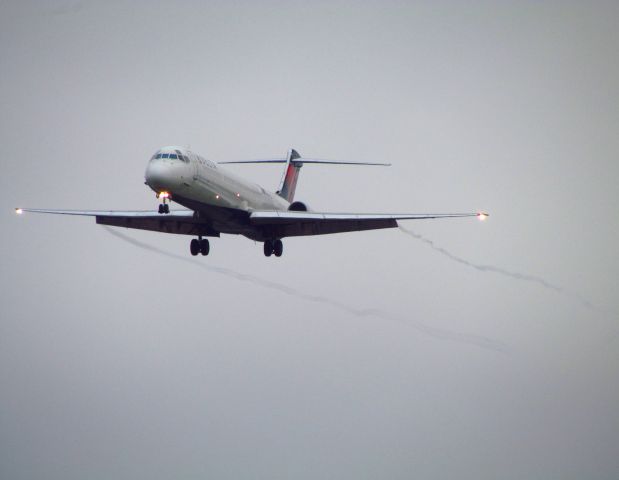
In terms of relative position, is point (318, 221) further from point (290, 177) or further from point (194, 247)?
point (290, 177)

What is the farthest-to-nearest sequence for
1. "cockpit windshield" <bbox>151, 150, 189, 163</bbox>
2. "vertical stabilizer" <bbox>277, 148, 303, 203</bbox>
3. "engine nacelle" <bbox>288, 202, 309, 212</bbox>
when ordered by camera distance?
"vertical stabilizer" <bbox>277, 148, 303, 203</bbox> < "engine nacelle" <bbox>288, 202, 309, 212</bbox> < "cockpit windshield" <bbox>151, 150, 189, 163</bbox>

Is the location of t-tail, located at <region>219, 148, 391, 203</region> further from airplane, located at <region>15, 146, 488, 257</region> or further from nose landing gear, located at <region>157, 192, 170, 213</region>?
nose landing gear, located at <region>157, 192, 170, 213</region>

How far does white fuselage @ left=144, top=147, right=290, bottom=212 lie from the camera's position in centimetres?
4522

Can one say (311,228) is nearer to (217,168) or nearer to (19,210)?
(217,168)

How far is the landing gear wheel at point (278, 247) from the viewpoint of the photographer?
52.6 metres

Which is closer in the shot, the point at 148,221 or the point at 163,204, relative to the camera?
the point at 163,204

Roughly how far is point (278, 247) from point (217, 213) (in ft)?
15.9

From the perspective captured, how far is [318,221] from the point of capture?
5084cm

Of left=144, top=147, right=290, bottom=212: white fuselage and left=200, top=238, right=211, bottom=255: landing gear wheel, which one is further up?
left=144, top=147, right=290, bottom=212: white fuselage

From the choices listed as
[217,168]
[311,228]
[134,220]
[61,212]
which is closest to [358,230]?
[311,228]

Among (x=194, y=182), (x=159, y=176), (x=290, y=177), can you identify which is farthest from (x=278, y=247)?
(x=159, y=176)

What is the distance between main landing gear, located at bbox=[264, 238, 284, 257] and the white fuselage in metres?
2.37

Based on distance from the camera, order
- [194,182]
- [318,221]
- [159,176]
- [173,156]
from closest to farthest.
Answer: [159,176] < [173,156] < [194,182] < [318,221]

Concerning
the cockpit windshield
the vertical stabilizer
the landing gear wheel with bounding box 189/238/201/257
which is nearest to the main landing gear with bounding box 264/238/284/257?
the landing gear wheel with bounding box 189/238/201/257
